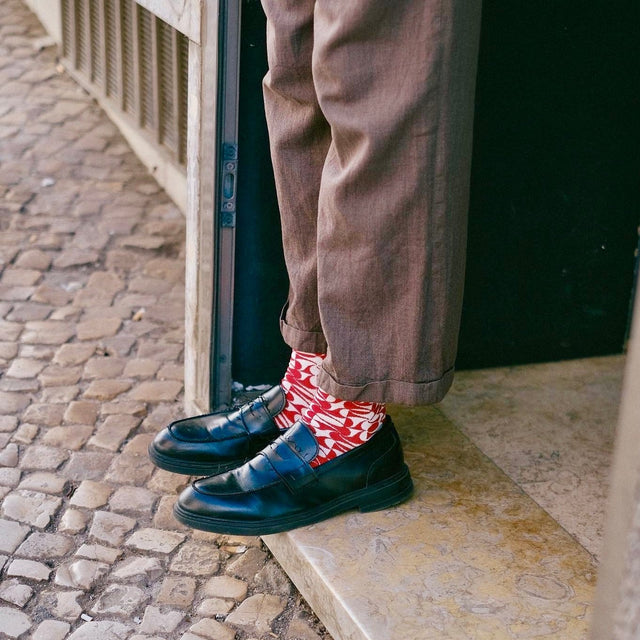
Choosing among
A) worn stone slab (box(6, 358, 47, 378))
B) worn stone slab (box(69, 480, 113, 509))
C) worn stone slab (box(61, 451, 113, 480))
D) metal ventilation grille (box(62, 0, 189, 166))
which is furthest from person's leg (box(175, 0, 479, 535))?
metal ventilation grille (box(62, 0, 189, 166))

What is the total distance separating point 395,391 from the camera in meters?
1.62

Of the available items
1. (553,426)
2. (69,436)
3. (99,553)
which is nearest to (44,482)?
(69,436)

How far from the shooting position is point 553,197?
2316 millimetres

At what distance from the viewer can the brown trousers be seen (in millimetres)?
1436

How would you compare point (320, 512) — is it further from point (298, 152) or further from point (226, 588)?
point (298, 152)

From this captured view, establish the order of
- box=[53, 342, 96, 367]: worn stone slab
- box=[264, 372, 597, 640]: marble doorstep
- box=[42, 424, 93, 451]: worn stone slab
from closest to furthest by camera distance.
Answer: box=[264, 372, 597, 640]: marble doorstep → box=[42, 424, 93, 451]: worn stone slab → box=[53, 342, 96, 367]: worn stone slab

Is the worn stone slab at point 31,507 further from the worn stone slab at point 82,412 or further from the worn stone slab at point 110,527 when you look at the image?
the worn stone slab at point 82,412

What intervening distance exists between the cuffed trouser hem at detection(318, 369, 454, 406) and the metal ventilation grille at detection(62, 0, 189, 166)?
2357 mm

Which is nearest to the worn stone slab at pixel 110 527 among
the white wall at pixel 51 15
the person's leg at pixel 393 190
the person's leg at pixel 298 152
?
the person's leg at pixel 298 152

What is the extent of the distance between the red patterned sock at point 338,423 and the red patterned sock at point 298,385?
0.21 ft

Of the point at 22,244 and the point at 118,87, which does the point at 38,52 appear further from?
the point at 22,244

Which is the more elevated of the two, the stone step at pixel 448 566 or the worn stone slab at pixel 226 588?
the stone step at pixel 448 566

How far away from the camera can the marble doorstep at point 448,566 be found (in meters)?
1.59

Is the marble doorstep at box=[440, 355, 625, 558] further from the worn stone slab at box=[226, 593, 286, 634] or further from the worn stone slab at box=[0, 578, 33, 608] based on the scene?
the worn stone slab at box=[0, 578, 33, 608]
